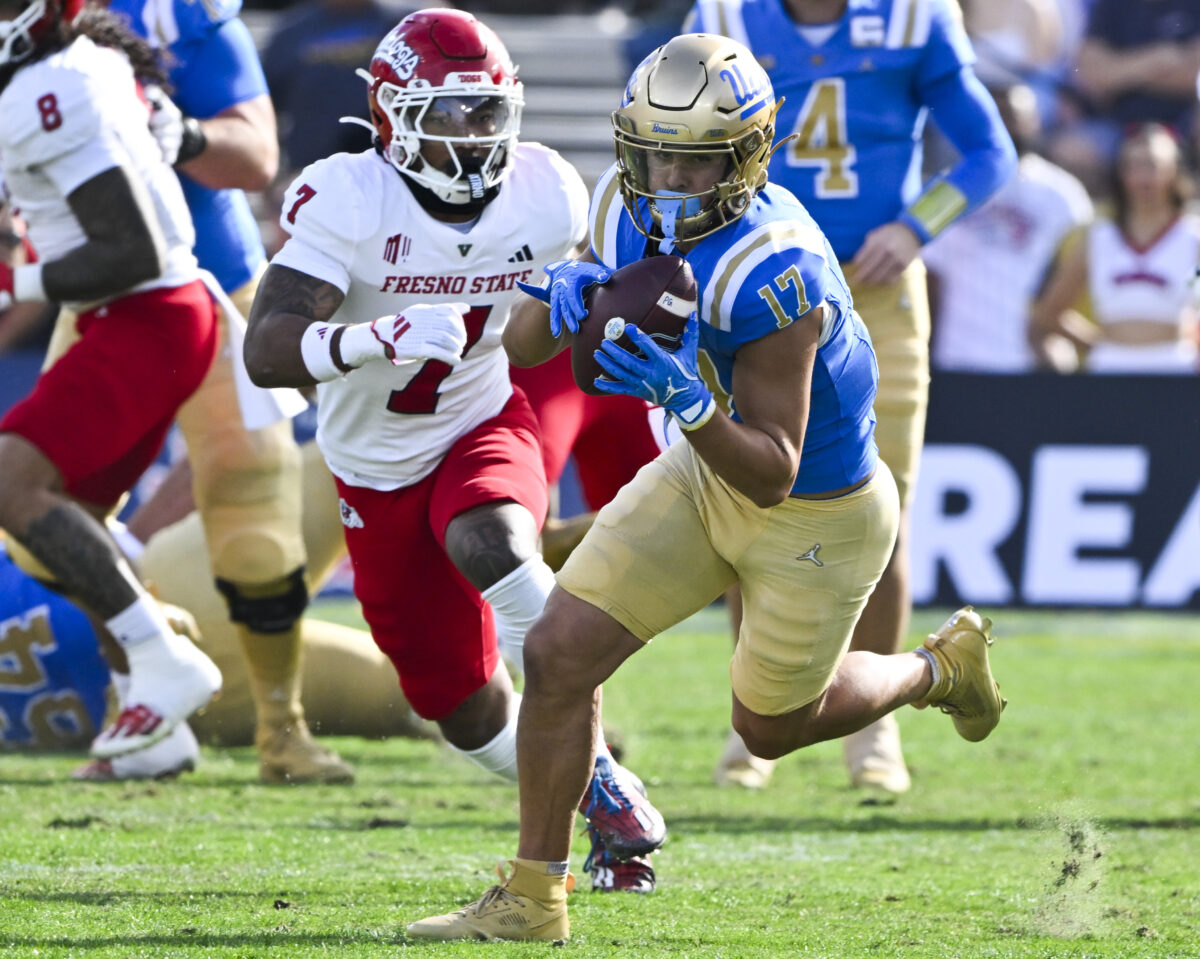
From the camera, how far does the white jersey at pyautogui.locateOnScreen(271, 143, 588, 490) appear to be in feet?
12.7

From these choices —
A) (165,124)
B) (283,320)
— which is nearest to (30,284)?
(165,124)

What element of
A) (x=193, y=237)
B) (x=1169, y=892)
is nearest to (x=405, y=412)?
(x=193, y=237)

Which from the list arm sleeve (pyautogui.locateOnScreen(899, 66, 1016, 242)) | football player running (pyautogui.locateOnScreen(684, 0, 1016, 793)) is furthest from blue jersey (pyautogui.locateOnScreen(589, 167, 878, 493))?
arm sleeve (pyautogui.locateOnScreen(899, 66, 1016, 242))

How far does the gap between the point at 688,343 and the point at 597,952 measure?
1.03 m

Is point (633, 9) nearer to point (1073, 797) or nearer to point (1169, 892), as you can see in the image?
point (1073, 797)

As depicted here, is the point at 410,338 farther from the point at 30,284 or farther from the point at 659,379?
the point at 30,284

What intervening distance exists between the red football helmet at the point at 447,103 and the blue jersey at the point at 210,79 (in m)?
1.37

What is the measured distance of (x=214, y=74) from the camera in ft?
17.4

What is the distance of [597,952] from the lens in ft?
10.4

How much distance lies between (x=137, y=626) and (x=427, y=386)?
113cm

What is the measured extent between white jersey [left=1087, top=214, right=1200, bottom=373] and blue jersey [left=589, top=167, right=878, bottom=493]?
600cm

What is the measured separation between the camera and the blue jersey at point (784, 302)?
3113 millimetres

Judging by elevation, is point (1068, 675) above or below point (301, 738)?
below

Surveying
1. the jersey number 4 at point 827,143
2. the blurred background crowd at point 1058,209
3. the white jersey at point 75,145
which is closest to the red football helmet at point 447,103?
the white jersey at point 75,145
